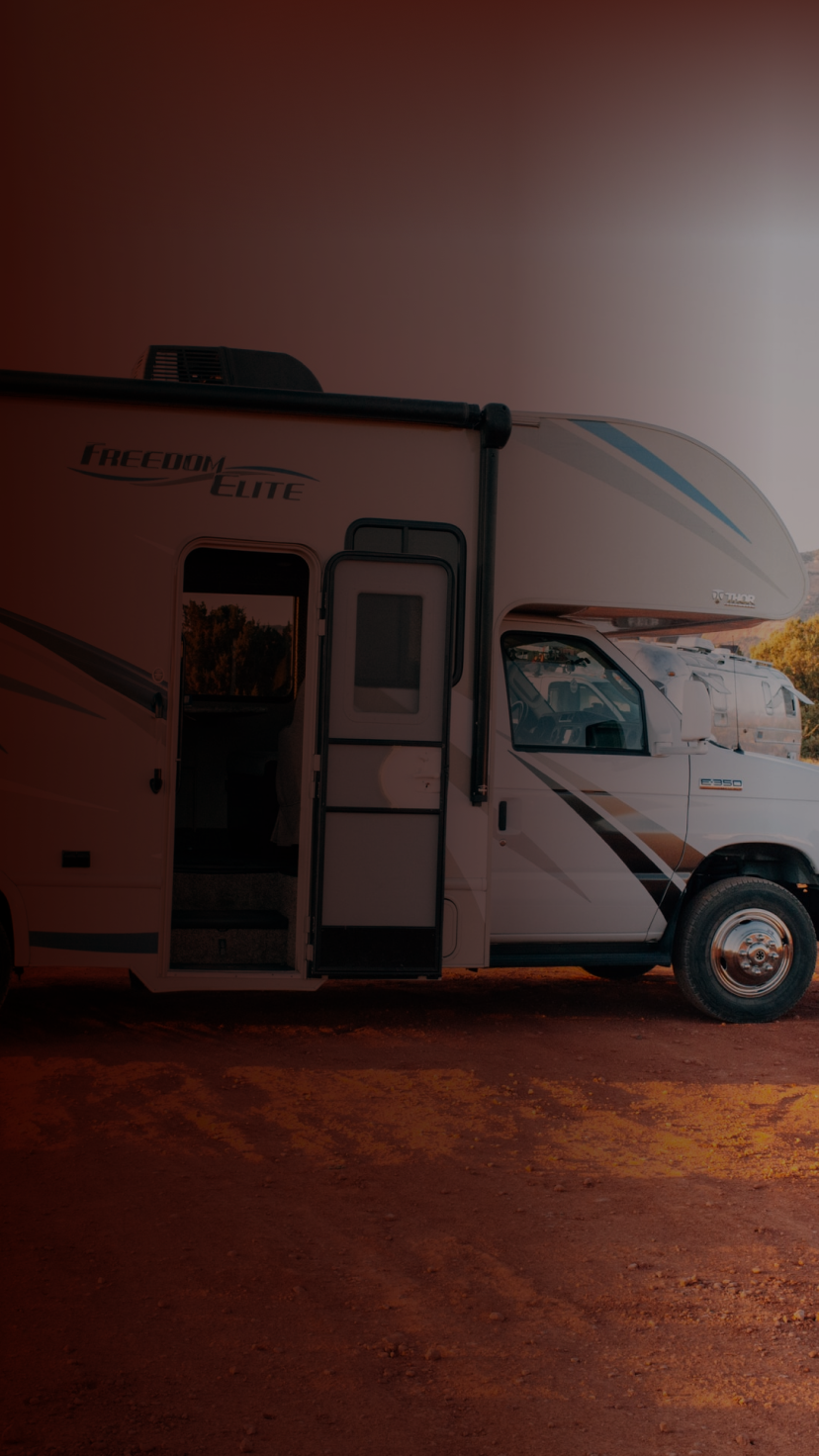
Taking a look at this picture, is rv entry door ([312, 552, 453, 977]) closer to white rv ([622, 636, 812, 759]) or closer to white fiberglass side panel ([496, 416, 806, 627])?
white fiberglass side panel ([496, 416, 806, 627])

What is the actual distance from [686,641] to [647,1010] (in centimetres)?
710

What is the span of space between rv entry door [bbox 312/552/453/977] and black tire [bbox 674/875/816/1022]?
1.75 meters

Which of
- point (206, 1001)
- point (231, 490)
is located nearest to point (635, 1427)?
point (231, 490)

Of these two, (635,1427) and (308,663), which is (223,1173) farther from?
(308,663)

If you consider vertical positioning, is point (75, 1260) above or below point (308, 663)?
below

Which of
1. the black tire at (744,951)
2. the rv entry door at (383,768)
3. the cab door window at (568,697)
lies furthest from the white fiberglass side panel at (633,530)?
the black tire at (744,951)

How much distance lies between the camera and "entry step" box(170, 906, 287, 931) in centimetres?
654

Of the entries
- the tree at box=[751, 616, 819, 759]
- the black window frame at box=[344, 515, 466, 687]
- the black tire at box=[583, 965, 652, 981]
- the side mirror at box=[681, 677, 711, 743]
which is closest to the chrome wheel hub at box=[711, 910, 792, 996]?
the side mirror at box=[681, 677, 711, 743]

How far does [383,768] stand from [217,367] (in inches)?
89.7

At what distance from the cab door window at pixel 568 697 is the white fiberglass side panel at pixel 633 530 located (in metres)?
A: 0.39

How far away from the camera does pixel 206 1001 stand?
782 centimetres

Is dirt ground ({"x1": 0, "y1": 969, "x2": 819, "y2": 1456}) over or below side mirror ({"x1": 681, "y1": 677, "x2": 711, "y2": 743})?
below

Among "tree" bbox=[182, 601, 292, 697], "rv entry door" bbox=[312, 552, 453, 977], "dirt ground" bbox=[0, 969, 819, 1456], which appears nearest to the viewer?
"dirt ground" bbox=[0, 969, 819, 1456]

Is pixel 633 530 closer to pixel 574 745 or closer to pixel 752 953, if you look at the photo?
pixel 574 745
